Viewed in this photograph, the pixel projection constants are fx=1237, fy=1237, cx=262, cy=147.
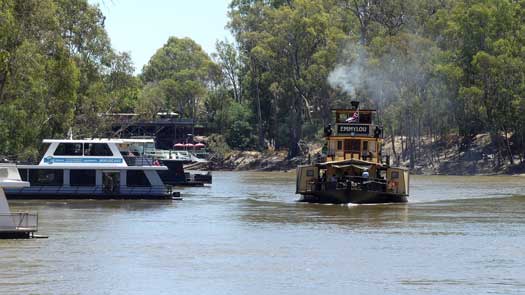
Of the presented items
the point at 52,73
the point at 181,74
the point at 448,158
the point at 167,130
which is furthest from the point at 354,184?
the point at 181,74

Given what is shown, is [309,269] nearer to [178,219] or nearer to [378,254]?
[378,254]

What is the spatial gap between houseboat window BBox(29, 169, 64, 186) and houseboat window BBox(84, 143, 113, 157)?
1.65m

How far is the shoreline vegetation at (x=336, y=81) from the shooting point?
100 m

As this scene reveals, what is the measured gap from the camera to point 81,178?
203ft

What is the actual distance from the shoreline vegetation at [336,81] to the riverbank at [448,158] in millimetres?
162

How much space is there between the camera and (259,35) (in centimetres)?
13175

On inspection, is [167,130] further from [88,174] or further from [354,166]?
[354,166]

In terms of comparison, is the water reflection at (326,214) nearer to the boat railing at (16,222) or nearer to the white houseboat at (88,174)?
the white houseboat at (88,174)

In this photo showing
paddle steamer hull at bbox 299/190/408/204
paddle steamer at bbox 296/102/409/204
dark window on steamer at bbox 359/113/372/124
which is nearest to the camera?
paddle steamer hull at bbox 299/190/408/204

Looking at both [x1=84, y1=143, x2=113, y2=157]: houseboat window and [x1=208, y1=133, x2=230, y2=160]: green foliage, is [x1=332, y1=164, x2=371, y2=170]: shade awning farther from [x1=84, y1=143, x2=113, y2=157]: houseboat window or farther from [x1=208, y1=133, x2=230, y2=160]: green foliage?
[x1=208, y1=133, x2=230, y2=160]: green foliage

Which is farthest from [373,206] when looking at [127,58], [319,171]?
[127,58]

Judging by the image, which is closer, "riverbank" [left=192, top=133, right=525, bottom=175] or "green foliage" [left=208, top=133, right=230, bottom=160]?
"riverbank" [left=192, top=133, right=525, bottom=175]

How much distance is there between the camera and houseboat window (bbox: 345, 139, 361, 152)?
205ft

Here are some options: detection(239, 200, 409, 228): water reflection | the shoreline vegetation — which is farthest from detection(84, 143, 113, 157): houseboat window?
the shoreline vegetation
